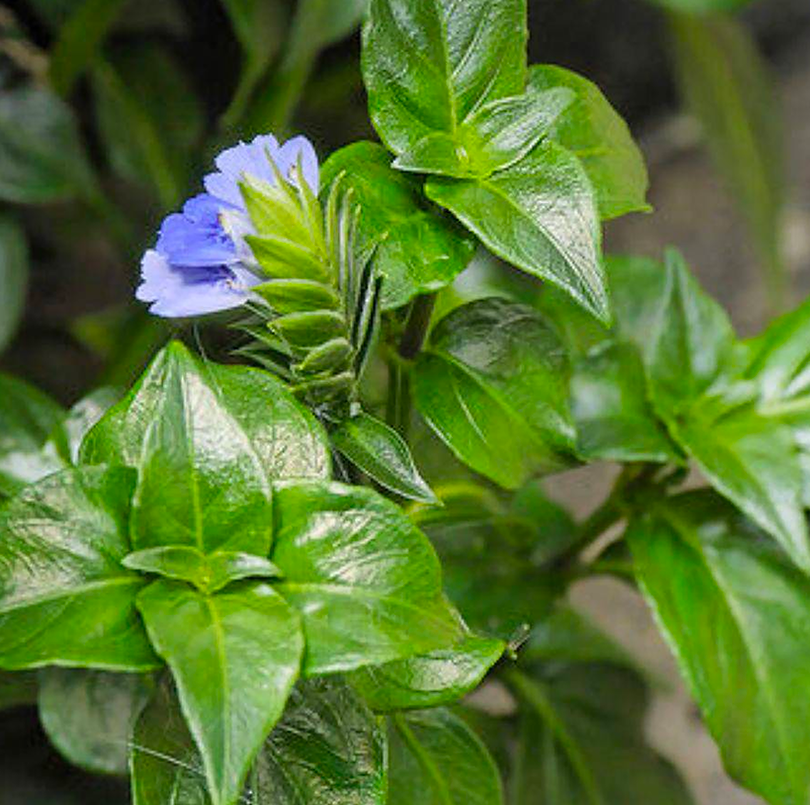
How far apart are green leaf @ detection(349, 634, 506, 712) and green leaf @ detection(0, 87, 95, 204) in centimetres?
53

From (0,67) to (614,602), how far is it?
576 mm

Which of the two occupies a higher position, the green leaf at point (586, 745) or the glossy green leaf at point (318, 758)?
the glossy green leaf at point (318, 758)

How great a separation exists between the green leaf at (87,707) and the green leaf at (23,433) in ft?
0.26

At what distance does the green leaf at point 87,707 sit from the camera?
62 centimetres

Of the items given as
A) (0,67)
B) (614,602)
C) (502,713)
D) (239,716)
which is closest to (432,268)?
(239,716)

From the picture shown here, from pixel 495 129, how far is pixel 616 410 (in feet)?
0.56

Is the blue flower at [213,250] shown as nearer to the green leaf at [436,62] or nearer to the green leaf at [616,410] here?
the green leaf at [436,62]

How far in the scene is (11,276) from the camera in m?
0.92

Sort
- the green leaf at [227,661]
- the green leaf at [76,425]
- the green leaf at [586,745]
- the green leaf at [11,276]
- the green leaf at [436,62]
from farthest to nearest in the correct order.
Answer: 1. the green leaf at [11,276]
2. the green leaf at [586,745]
3. the green leaf at [76,425]
4. the green leaf at [436,62]
5. the green leaf at [227,661]

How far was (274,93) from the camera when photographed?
2.85 ft

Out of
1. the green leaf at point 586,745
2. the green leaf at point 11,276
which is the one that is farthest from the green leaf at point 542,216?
the green leaf at point 11,276

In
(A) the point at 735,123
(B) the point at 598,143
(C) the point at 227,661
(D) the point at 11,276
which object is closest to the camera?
(C) the point at 227,661

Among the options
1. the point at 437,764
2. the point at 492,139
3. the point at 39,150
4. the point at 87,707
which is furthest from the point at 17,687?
the point at 39,150

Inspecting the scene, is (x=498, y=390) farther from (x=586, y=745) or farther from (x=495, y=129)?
(x=586, y=745)
